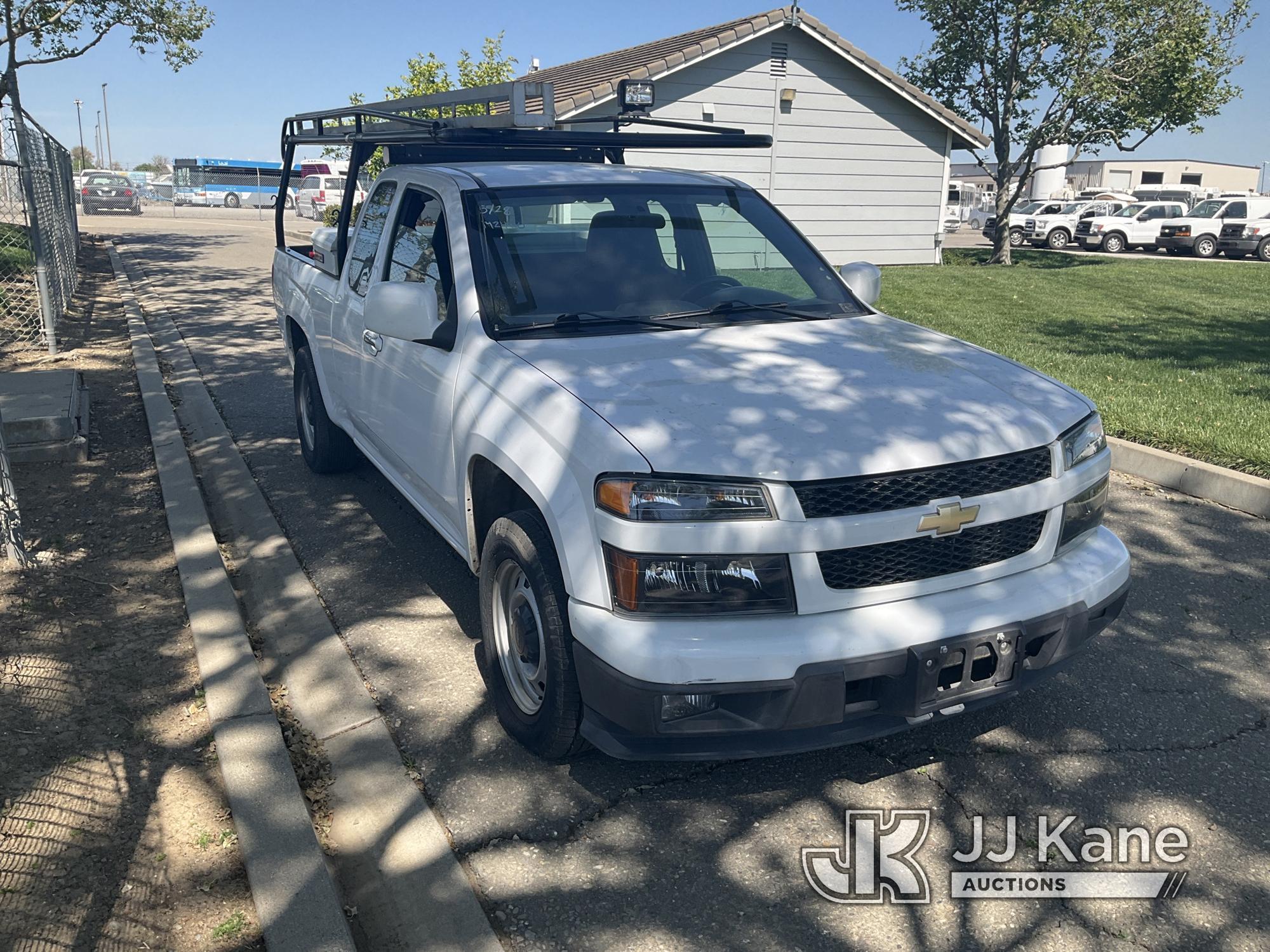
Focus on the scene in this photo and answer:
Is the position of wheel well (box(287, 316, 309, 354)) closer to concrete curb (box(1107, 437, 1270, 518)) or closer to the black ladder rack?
the black ladder rack

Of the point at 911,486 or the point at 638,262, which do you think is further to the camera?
the point at 638,262

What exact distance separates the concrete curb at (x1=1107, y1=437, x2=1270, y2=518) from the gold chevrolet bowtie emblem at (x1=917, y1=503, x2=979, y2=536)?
3036 millimetres

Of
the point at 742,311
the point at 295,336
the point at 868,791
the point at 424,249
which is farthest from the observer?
the point at 295,336

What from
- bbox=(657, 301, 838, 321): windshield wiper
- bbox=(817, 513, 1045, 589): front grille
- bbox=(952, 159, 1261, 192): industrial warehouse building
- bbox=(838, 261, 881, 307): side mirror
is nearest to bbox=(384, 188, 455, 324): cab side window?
bbox=(657, 301, 838, 321): windshield wiper

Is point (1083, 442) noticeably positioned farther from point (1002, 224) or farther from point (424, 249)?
point (1002, 224)

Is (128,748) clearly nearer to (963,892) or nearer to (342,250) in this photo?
(963,892)

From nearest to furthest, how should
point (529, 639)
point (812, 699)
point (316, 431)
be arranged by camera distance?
1. point (812, 699)
2. point (529, 639)
3. point (316, 431)

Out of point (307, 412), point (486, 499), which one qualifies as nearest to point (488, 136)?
point (486, 499)

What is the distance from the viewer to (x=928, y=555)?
10.0 ft

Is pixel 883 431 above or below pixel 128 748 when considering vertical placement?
above

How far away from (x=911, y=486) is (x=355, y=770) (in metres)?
2.04

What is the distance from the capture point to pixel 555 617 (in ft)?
10.3

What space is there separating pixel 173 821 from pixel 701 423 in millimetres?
2009

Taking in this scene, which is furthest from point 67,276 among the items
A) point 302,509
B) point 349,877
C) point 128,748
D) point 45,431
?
point 349,877
